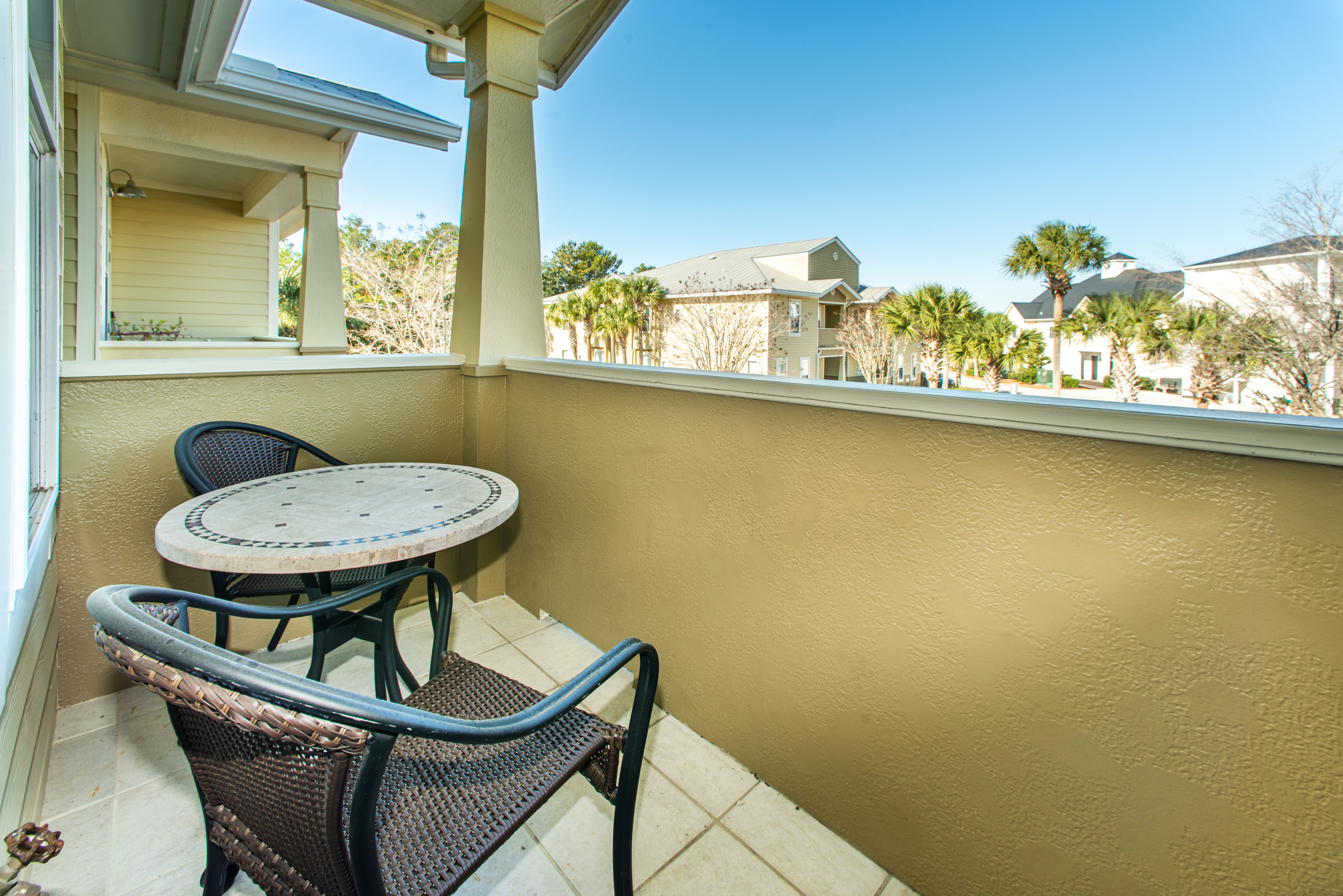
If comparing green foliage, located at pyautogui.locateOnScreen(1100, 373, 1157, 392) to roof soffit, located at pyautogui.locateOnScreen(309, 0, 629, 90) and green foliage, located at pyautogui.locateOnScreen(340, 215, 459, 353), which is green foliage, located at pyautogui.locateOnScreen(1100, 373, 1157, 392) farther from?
green foliage, located at pyautogui.locateOnScreen(340, 215, 459, 353)

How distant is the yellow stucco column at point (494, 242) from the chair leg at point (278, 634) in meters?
0.69

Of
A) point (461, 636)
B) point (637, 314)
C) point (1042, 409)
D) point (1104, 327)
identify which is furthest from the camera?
point (637, 314)

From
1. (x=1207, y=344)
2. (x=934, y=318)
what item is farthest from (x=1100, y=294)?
(x=1207, y=344)

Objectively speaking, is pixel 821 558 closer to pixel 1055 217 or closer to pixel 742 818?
pixel 742 818

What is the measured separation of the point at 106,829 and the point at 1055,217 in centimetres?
1780

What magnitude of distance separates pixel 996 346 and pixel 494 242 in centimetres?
1357

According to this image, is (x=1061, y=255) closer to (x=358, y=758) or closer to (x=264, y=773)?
(x=358, y=758)

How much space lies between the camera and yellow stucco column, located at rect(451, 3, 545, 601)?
2605mm

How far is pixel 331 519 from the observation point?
149cm

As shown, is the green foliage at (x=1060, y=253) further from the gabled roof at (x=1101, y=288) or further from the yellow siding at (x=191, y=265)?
the yellow siding at (x=191, y=265)

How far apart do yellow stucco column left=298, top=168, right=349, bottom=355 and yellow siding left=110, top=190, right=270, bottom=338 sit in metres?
2.08

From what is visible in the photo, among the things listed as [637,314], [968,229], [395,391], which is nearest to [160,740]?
[395,391]

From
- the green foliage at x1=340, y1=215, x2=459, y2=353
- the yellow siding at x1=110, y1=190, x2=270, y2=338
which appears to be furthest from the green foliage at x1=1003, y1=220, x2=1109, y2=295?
the yellow siding at x1=110, y1=190, x2=270, y2=338

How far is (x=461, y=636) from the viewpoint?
244cm
